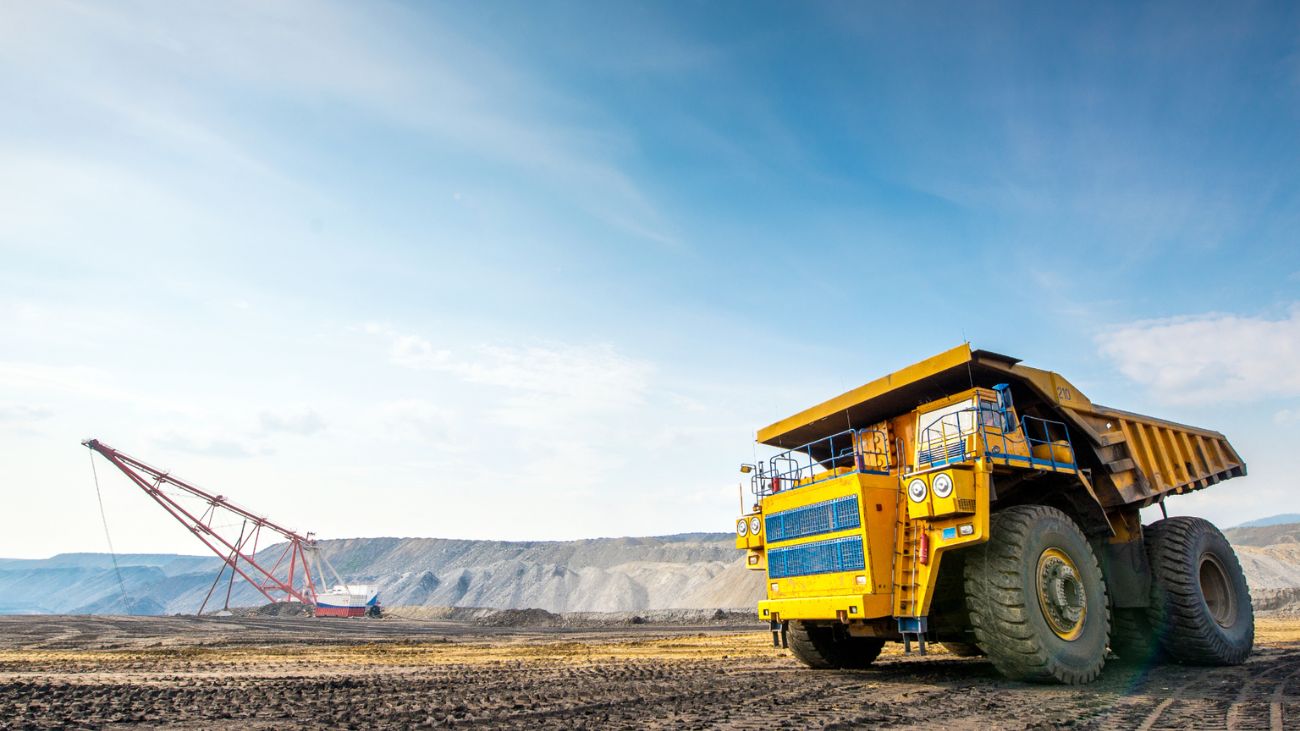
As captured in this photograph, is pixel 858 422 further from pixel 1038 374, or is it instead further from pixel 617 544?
pixel 617 544

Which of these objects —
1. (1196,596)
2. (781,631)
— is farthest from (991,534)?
(1196,596)

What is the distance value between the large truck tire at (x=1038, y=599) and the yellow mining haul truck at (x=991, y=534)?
0.02m

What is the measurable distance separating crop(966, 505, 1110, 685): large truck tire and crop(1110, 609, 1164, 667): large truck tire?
1.95 metres

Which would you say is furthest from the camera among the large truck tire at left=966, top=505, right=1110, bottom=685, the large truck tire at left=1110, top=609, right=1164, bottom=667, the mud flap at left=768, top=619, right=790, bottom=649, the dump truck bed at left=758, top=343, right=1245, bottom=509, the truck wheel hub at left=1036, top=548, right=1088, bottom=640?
→ the large truck tire at left=1110, top=609, right=1164, bottom=667

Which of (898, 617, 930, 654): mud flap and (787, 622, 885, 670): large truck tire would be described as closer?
(898, 617, 930, 654): mud flap

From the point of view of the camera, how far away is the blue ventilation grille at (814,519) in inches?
299

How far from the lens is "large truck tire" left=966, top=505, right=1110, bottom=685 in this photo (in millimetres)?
6680

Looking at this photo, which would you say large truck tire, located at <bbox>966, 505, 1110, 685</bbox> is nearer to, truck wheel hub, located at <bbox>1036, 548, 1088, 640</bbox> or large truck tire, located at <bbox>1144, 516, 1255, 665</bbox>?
truck wheel hub, located at <bbox>1036, 548, 1088, 640</bbox>

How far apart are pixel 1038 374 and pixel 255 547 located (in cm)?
5755

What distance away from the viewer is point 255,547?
5262 centimetres

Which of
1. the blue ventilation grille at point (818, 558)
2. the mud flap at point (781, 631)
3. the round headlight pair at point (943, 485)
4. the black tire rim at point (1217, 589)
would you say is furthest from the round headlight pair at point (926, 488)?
the black tire rim at point (1217, 589)

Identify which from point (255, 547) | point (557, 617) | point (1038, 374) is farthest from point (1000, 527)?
point (255, 547)

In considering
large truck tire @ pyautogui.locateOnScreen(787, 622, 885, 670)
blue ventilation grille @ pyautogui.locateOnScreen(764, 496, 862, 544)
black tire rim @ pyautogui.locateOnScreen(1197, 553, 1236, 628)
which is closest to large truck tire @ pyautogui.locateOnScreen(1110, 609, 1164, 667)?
black tire rim @ pyautogui.locateOnScreen(1197, 553, 1236, 628)

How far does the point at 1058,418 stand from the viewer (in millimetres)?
8773
